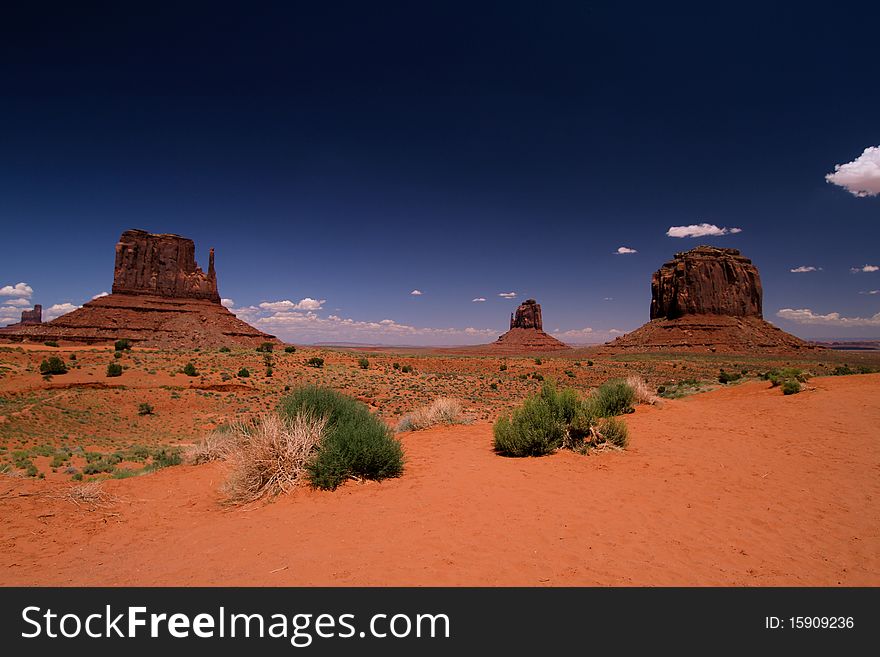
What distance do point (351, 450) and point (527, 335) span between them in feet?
443

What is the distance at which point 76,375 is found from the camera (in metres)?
27.3

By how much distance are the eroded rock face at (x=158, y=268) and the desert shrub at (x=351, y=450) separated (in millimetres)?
88222

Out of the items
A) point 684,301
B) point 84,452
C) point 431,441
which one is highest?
point 684,301

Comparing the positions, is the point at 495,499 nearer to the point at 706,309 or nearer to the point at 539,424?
the point at 539,424

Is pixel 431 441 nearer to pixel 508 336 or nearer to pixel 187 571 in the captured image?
pixel 187 571

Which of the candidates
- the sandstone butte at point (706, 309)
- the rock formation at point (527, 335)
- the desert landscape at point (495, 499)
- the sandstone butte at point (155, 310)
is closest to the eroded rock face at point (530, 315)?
the rock formation at point (527, 335)

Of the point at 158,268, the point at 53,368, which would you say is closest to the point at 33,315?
the point at 158,268

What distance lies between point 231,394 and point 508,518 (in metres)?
24.9

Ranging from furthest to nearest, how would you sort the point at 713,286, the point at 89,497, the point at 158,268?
the point at 713,286
the point at 158,268
the point at 89,497

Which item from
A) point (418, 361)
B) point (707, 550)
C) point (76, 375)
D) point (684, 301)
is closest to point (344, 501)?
point (707, 550)

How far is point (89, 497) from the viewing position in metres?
6.96

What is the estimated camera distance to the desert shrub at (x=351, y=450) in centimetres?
720

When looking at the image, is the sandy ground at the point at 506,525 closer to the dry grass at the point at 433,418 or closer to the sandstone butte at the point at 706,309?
the dry grass at the point at 433,418

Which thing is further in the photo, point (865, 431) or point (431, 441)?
point (431, 441)
